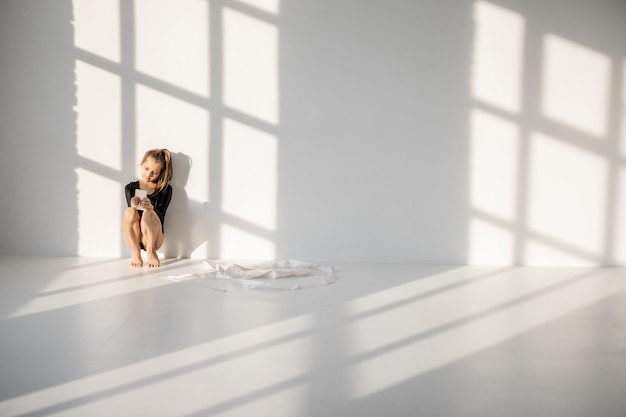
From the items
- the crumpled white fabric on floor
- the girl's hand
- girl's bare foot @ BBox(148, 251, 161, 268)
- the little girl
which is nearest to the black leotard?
the little girl

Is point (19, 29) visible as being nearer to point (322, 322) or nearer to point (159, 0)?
point (159, 0)

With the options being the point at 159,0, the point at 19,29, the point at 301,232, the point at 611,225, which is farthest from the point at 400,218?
the point at 19,29

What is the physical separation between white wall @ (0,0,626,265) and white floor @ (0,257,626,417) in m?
0.65

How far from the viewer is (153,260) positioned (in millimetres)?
4824

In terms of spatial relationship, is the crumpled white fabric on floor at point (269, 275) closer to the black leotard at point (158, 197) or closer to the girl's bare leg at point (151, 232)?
the girl's bare leg at point (151, 232)

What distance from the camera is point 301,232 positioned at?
5.11 meters

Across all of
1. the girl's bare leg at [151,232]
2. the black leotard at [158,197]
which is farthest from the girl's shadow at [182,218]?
the girl's bare leg at [151,232]

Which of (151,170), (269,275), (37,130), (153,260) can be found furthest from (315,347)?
(37,130)

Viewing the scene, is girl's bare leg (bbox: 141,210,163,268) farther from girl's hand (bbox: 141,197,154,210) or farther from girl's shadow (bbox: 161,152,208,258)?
girl's shadow (bbox: 161,152,208,258)

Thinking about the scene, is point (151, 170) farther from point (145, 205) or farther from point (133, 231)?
point (133, 231)

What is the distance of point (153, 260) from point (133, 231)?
24cm

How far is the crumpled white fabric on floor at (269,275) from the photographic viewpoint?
4.25 m

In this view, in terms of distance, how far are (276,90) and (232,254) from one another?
3.94 feet

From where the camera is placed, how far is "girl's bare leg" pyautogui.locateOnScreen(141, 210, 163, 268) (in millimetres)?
4820
